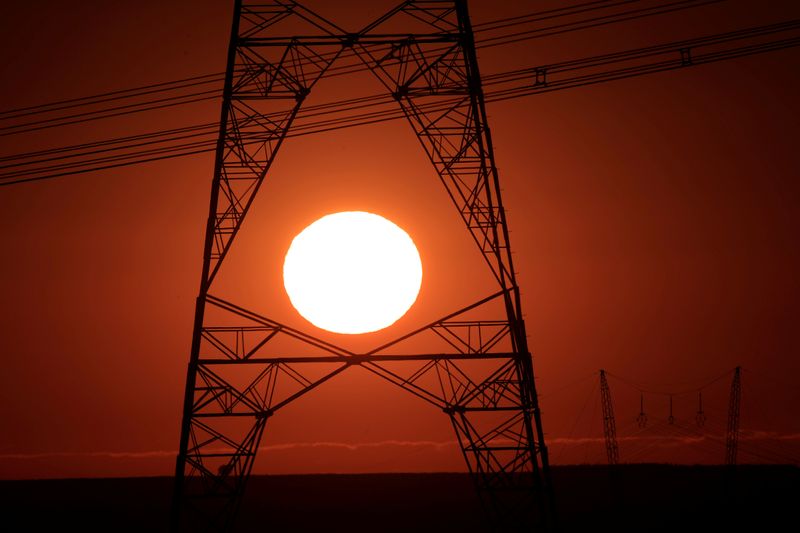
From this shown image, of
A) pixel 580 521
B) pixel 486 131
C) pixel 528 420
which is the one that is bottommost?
pixel 580 521

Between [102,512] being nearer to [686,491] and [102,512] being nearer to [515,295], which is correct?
[515,295]

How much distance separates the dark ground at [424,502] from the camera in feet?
69.4

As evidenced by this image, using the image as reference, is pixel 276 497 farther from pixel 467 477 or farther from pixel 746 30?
pixel 746 30

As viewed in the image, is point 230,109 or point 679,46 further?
point 679,46

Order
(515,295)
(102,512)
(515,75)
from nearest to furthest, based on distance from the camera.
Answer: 1. (515,295)
2. (515,75)
3. (102,512)

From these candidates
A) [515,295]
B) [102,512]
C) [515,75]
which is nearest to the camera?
[515,295]

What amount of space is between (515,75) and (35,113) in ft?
52.3

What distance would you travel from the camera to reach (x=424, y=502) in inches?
891

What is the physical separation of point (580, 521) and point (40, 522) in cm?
1668

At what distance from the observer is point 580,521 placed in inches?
842

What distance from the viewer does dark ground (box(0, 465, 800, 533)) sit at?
21141 millimetres

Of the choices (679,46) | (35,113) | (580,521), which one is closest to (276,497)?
(580,521)

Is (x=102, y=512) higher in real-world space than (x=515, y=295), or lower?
lower

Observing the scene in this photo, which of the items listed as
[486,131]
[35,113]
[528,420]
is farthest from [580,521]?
[35,113]
